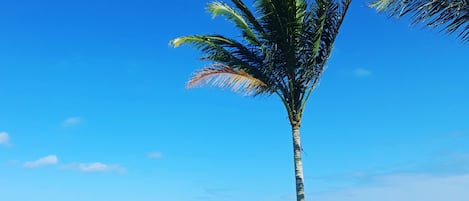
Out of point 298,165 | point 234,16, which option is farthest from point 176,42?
point 298,165

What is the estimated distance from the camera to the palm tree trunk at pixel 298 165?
1301 cm

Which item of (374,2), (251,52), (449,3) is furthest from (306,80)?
(449,3)

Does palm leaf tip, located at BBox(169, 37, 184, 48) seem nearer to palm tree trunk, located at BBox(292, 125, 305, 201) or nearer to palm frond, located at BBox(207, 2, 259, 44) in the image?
palm frond, located at BBox(207, 2, 259, 44)

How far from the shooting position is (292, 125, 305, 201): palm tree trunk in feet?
42.7

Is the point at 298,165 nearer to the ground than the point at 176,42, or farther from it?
nearer to the ground

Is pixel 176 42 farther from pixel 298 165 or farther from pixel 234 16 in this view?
pixel 298 165

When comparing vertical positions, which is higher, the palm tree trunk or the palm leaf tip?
the palm leaf tip

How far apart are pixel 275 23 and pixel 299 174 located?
364 centimetres

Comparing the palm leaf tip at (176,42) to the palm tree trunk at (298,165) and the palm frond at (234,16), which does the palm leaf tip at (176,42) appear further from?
the palm tree trunk at (298,165)

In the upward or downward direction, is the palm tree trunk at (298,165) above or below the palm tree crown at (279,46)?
below

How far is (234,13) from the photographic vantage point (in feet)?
47.0

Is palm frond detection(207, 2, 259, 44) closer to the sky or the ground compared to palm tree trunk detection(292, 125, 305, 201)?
closer to the sky

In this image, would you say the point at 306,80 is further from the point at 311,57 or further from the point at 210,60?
the point at 210,60

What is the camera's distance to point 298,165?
13156 mm
